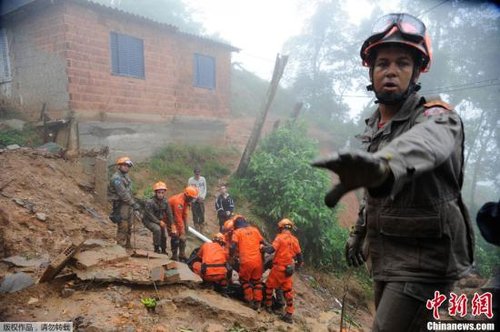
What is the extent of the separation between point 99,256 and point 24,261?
1246 mm

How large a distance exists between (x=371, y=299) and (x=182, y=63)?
33.4 feet

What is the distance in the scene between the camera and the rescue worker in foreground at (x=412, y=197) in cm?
128

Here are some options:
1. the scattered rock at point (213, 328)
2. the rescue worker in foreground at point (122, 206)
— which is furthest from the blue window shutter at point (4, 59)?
the scattered rock at point (213, 328)

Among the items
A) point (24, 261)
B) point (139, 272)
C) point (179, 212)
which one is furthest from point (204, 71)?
point (139, 272)

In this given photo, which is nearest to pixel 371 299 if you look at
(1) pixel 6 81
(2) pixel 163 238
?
(2) pixel 163 238

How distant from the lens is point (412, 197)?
1.51 metres

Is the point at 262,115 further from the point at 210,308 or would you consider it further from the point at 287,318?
the point at 210,308

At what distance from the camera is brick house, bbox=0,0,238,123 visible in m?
9.85

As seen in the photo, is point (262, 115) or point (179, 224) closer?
point (179, 224)

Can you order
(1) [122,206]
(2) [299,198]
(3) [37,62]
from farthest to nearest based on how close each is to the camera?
(3) [37,62] → (2) [299,198] → (1) [122,206]

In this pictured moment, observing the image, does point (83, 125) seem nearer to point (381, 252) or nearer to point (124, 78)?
point (124, 78)

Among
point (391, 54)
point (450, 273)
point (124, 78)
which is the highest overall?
point (124, 78)

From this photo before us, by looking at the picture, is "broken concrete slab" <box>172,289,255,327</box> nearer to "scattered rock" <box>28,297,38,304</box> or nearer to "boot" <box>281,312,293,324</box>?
"boot" <box>281,312,293,324</box>

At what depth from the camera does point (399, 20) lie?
176 centimetres
